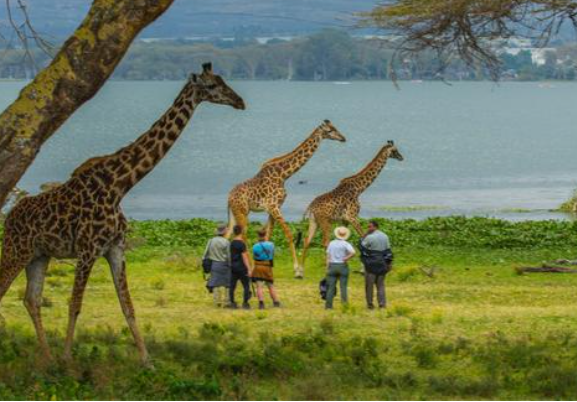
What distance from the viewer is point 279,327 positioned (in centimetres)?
1812

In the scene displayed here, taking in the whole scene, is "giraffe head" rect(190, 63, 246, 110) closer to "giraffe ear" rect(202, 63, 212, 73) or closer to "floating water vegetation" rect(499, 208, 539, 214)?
"giraffe ear" rect(202, 63, 212, 73)

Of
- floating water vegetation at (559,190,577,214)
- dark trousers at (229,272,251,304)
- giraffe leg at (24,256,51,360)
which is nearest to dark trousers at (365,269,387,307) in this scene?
dark trousers at (229,272,251,304)

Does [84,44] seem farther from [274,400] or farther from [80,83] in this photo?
[274,400]

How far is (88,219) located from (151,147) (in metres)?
1.06

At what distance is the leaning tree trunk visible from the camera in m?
13.7

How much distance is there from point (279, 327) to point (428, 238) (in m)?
14.8

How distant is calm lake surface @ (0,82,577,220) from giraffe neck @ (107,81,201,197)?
35.9 m

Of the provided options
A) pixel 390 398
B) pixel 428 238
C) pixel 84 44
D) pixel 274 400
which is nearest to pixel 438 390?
pixel 390 398

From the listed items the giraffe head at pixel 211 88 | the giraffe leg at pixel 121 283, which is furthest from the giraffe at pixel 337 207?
the giraffe leg at pixel 121 283

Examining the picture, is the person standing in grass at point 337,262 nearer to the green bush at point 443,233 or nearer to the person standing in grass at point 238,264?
the person standing in grass at point 238,264

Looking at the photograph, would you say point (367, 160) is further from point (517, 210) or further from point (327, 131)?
point (327, 131)

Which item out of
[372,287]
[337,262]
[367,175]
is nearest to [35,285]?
[337,262]

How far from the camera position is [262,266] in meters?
20.8

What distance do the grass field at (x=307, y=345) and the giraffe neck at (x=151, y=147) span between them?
187 cm
